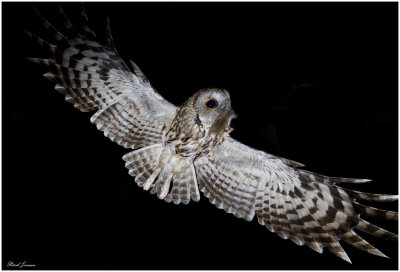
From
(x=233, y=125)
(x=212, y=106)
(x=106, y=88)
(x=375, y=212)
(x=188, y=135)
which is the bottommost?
(x=375, y=212)

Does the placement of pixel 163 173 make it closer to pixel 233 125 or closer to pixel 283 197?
pixel 283 197

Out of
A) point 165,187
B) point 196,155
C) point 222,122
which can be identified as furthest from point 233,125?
point 222,122

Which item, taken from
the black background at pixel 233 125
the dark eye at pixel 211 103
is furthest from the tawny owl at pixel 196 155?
the black background at pixel 233 125

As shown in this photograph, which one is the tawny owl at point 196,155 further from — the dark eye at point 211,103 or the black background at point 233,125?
the black background at point 233,125

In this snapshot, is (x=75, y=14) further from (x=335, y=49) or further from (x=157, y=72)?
(x=335, y=49)

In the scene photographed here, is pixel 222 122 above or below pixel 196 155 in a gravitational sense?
→ above

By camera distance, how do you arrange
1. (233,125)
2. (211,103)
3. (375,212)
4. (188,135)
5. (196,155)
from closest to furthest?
(375,212), (211,103), (188,135), (196,155), (233,125)
